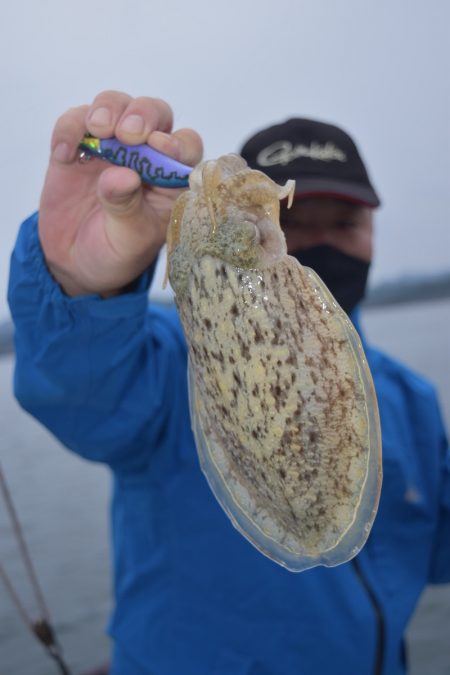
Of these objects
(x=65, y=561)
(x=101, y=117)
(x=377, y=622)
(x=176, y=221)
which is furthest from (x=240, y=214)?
(x=65, y=561)

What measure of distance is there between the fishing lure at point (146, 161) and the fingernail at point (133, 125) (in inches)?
1.2

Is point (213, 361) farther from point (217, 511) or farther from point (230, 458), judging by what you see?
point (217, 511)

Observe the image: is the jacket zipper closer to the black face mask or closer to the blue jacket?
the blue jacket

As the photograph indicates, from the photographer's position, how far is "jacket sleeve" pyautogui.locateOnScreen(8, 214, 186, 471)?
1.90 meters

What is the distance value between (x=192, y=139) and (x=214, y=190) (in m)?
0.49

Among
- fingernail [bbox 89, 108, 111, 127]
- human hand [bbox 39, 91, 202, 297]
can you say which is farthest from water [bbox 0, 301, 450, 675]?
fingernail [bbox 89, 108, 111, 127]

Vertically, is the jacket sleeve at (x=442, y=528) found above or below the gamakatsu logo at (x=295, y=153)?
below

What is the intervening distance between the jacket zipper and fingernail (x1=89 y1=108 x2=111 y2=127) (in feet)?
6.28

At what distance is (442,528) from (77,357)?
1954mm

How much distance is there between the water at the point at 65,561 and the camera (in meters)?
4.96

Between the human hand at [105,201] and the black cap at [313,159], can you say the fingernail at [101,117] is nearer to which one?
the human hand at [105,201]

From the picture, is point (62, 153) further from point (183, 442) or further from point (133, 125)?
point (183, 442)

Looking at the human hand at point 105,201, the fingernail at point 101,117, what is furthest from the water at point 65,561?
the fingernail at point 101,117

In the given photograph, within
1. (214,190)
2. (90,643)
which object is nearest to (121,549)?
(214,190)
